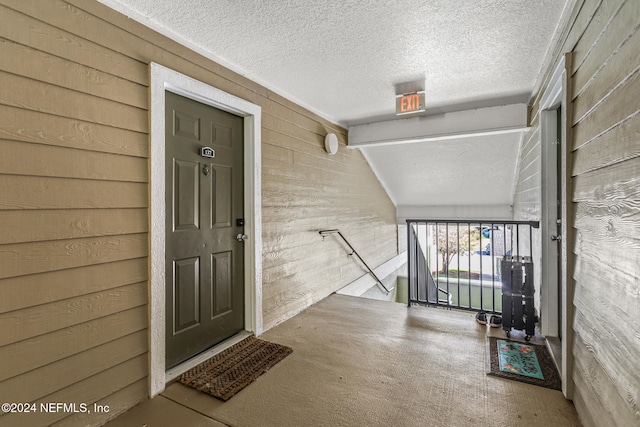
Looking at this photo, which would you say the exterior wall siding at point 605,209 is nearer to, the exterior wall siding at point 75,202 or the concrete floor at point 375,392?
the concrete floor at point 375,392

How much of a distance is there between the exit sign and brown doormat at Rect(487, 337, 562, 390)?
7.30 feet

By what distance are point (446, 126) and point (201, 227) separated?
122 inches

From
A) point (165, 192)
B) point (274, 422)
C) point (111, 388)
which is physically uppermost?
point (165, 192)

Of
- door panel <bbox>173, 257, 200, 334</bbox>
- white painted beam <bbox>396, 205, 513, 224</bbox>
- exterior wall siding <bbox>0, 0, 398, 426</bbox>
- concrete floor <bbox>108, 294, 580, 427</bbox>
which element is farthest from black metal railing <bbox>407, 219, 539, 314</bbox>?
exterior wall siding <bbox>0, 0, 398, 426</bbox>

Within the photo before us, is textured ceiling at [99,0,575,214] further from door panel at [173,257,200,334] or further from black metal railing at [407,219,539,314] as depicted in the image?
door panel at [173,257,200,334]

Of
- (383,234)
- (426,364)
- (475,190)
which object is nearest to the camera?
(426,364)

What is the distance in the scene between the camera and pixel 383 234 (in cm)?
623

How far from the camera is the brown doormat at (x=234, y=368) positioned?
2.00 metres

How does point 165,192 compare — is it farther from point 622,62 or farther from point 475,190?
point 475,190

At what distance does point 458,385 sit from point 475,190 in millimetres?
4281

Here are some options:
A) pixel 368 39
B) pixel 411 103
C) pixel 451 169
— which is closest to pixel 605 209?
pixel 368 39

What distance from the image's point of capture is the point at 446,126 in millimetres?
3742

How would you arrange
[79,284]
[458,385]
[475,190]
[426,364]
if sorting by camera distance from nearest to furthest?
[79,284]
[458,385]
[426,364]
[475,190]

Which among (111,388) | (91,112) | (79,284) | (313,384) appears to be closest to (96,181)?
(91,112)
